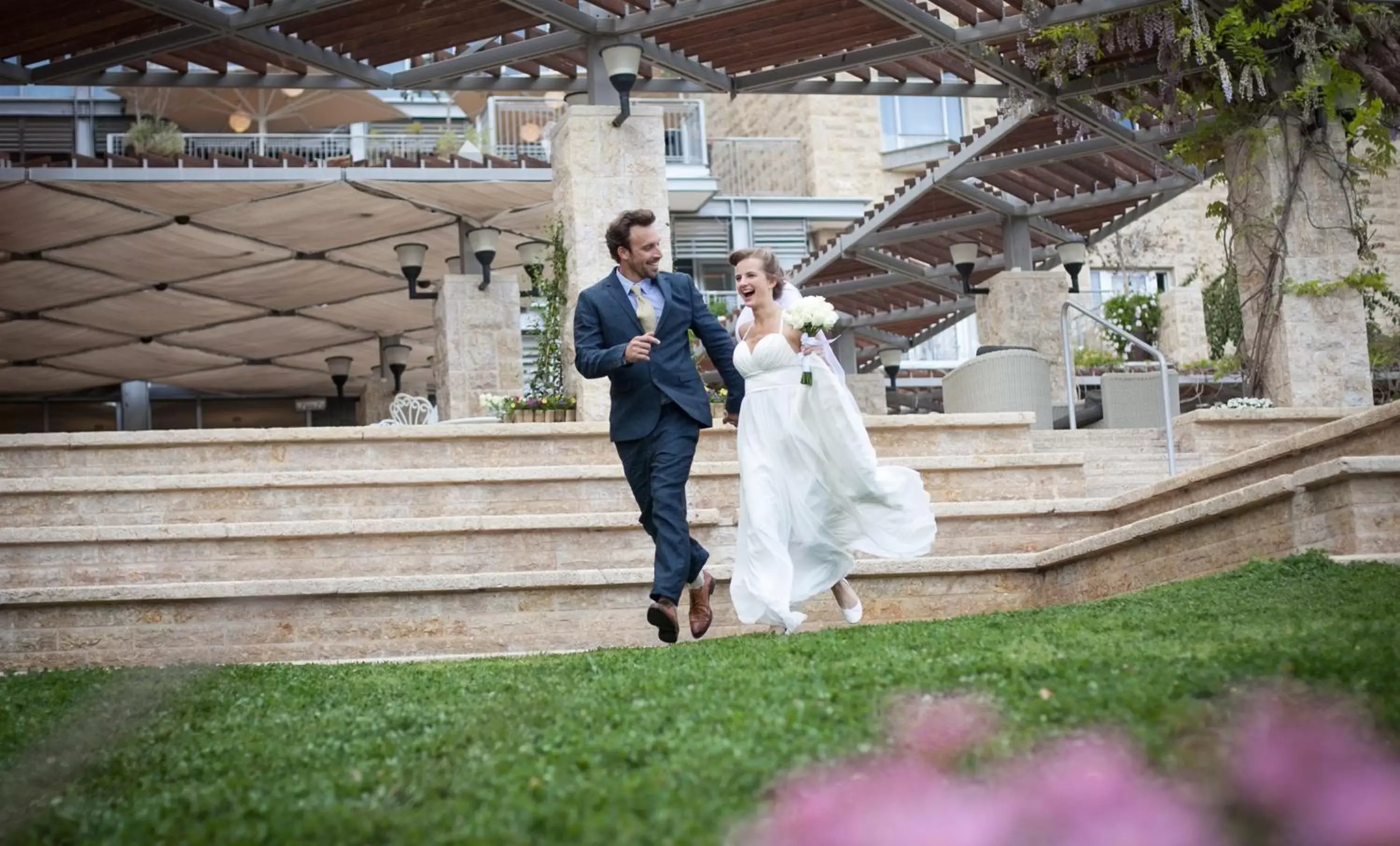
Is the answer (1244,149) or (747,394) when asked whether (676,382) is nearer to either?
(747,394)

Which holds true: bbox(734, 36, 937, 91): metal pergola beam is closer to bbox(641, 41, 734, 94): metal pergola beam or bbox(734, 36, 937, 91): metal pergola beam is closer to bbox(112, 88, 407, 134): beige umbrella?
bbox(641, 41, 734, 94): metal pergola beam

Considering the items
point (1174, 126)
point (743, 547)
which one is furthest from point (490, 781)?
point (1174, 126)

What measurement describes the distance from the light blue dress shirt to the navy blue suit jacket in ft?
0.05

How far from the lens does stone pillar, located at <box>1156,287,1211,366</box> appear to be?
21.2m

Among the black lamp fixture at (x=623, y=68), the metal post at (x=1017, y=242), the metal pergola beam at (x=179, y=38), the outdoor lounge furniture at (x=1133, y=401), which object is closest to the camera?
the metal pergola beam at (x=179, y=38)

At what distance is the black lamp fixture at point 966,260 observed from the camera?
58.0 feet

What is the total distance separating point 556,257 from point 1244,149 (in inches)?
227

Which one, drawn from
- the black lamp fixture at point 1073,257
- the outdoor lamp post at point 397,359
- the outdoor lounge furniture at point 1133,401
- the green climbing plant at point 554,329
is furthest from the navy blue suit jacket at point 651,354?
the outdoor lamp post at point 397,359

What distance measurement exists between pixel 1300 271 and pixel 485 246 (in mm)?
7977

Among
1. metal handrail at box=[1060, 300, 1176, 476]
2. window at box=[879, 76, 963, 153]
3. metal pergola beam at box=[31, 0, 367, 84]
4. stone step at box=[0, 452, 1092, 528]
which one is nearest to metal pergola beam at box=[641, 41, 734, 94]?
metal pergola beam at box=[31, 0, 367, 84]

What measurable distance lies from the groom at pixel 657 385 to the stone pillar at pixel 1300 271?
7041 mm

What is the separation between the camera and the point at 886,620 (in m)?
8.10

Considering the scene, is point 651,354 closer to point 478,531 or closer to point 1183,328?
point 478,531

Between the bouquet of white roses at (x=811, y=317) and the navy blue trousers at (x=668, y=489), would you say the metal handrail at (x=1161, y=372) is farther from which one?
the navy blue trousers at (x=668, y=489)
